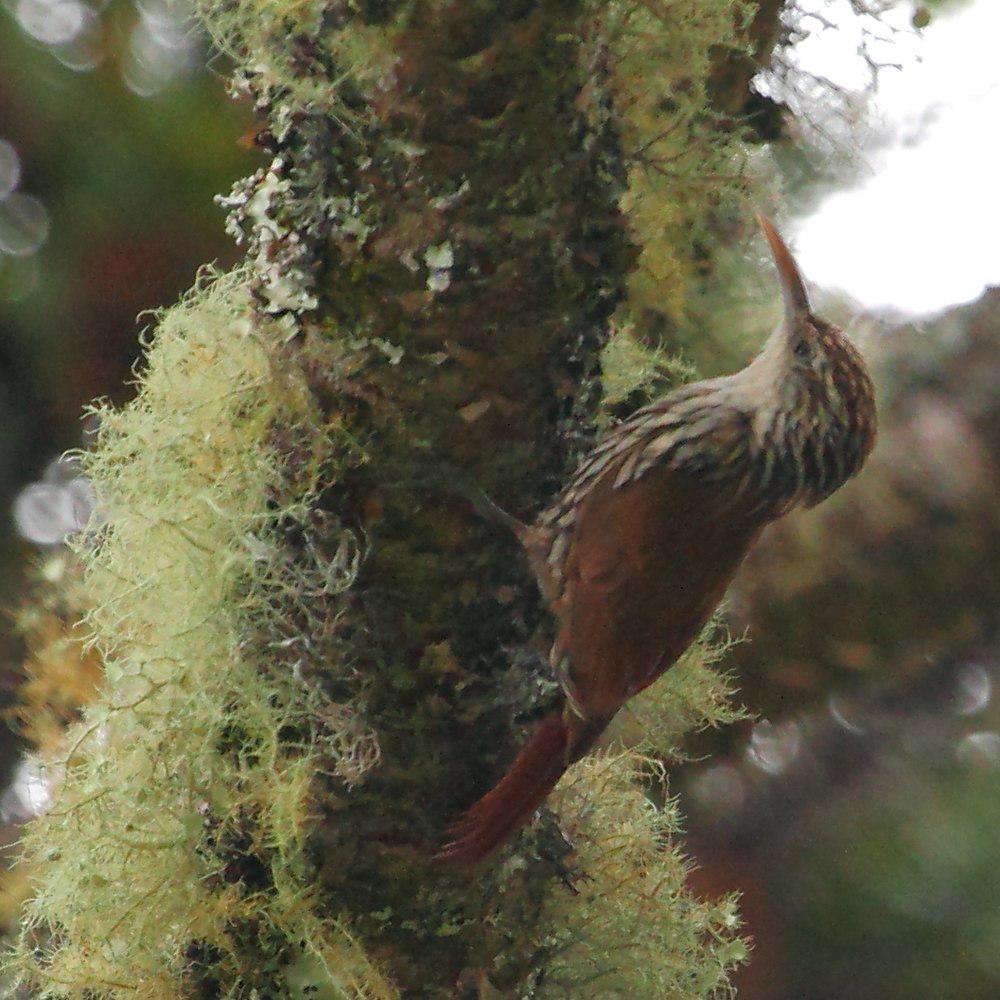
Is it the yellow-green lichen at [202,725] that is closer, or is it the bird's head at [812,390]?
the yellow-green lichen at [202,725]

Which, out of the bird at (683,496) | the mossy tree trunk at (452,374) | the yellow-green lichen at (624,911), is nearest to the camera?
the mossy tree trunk at (452,374)

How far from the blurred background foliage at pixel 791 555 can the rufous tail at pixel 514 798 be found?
414 millimetres

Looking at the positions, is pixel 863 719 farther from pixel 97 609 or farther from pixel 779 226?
pixel 97 609

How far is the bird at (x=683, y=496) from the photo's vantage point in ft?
3.52

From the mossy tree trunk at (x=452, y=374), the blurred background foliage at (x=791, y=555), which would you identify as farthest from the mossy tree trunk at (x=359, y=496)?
the blurred background foliage at (x=791, y=555)

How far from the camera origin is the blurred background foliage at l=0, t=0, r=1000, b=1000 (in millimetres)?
1089

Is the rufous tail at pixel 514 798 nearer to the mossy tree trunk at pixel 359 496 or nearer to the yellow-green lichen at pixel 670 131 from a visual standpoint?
the mossy tree trunk at pixel 359 496

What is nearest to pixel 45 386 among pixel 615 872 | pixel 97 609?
pixel 97 609

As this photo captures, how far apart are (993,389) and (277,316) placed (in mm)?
1050

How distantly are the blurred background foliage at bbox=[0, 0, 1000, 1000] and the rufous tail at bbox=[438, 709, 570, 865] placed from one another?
414 millimetres

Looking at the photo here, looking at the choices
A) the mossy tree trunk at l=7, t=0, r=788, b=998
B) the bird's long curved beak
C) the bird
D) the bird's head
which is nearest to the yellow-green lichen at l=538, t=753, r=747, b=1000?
the mossy tree trunk at l=7, t=0, r=788, b=998

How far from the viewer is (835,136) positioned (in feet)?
4.90

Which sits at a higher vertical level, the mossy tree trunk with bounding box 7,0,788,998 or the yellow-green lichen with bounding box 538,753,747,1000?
the mossy tree trunk with bounding box 7,0,788,998

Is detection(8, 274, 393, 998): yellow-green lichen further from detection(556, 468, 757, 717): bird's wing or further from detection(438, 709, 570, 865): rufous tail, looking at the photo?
detection(556, 468, 757, 717): bird's wing
